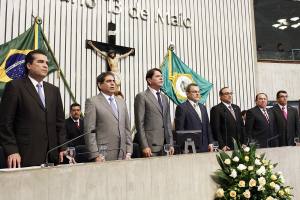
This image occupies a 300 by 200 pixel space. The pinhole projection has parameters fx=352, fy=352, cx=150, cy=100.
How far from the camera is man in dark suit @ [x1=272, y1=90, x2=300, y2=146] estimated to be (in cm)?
359

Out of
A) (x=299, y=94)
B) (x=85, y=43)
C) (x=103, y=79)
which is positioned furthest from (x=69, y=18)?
(x=299, y=94)

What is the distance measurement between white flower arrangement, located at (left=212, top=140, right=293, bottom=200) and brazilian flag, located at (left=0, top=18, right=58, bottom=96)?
123 inches

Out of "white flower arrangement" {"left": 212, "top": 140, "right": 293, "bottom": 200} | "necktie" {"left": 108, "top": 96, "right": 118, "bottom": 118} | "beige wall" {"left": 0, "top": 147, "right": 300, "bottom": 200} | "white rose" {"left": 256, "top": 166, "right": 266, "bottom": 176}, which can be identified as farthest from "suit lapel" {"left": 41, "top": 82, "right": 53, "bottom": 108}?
"white rose" {"left": 256, "top": 166, "right": 266, "bottom": 176}

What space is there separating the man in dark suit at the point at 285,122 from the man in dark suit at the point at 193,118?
3.17 ft

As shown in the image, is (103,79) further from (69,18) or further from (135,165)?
(69,18)

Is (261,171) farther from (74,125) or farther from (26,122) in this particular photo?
(74,125)

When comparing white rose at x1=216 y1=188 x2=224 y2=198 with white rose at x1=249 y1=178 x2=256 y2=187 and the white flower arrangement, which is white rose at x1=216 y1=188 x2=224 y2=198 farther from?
white rose at x1=249 y1=178 x2=256 y2=187

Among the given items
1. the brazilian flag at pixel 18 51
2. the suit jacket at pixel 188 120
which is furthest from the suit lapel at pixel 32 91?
the brazilian flag at pixel 18 51

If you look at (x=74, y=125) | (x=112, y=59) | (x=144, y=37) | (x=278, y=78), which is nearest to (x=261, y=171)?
(x=74, y=125)

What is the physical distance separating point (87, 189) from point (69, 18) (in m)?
4.08

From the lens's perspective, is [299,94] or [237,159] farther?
[299,94]

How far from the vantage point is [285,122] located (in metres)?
3.60

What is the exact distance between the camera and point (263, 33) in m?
7.31

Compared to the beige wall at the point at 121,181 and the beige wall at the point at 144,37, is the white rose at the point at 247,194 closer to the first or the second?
the beige wall at the point at 121,181
